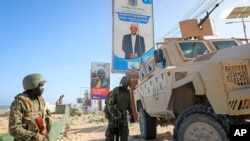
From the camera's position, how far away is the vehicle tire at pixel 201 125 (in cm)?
400

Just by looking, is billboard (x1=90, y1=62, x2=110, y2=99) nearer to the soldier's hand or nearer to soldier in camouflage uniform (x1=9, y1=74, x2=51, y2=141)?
soldier in camouflage uniform (x1=9, y1=74, x2=51, y2=141)

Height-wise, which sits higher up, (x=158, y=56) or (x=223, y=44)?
(x=223, y=44)

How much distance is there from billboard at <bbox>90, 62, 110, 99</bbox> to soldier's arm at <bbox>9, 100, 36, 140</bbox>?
2811 centimetres

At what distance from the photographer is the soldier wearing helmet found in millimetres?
32375

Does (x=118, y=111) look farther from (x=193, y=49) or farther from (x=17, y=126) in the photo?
(x=17, y=126)

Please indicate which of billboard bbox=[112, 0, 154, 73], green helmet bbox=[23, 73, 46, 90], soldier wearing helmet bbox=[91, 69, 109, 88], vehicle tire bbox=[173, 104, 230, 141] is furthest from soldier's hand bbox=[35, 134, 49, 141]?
soldier wearing helmet bbox=[91, 69, 109, 88]

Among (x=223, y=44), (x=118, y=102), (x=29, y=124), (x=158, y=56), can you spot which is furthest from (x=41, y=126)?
(x=223, y=44)

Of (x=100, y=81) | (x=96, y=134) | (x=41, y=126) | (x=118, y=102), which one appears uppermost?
(x=100, y=81)

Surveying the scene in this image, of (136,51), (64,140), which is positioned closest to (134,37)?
(136,51)

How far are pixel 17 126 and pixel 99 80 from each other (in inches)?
1168

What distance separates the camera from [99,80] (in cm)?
3278

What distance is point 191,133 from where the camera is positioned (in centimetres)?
436

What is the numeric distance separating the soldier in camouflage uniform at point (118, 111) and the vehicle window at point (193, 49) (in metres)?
1.46

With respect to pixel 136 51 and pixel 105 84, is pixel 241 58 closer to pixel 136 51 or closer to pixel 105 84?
pixel 136 51
